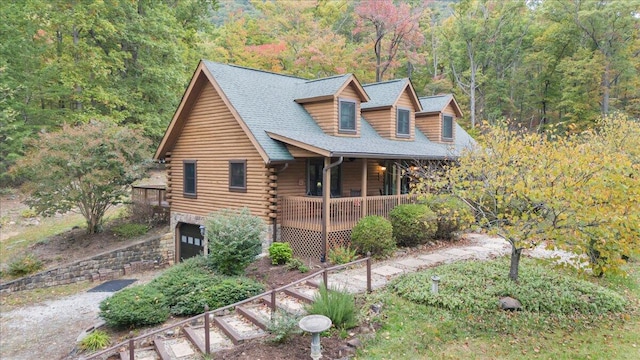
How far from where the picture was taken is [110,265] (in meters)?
14.7

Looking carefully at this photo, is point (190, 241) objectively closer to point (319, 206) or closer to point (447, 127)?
point (319, 206)

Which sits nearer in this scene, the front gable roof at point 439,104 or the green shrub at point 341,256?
the green shrub at point 341,256

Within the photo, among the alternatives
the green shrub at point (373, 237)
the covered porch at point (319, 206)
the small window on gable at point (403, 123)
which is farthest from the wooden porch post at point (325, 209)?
the small window on gable at point (403, 123)

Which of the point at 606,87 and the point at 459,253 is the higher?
the point at 606,87

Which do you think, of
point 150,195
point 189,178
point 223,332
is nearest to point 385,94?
point 189,178

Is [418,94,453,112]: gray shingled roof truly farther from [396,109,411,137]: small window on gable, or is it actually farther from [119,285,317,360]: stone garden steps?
[119,285,317,360]: stone garden steps

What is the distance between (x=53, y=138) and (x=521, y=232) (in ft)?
53.3

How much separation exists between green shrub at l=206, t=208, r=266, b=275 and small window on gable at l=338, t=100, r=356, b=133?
622 centimetres

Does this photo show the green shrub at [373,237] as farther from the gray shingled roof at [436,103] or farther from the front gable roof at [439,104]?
the gray shingled roof at [436,103]

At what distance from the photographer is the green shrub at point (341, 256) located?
1139 cm

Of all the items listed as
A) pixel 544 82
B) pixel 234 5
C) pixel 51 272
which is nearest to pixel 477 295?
pixel 51 272

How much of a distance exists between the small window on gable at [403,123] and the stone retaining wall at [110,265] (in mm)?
11110

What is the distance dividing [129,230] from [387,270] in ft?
38.5

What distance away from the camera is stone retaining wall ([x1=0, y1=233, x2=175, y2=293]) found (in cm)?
1309
